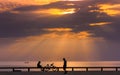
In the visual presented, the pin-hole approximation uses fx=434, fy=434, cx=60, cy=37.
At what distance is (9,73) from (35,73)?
7.15 feet

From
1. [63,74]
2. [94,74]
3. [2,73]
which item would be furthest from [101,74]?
[2,73]

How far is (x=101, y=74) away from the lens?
36312 millimetres

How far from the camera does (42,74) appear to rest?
37062 mm

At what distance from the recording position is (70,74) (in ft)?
120

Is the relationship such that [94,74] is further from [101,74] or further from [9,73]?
[9,73]

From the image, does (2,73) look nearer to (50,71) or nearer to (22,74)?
(22,74)

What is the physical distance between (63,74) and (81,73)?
61.3 inches

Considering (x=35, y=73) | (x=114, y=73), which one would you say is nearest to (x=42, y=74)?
(x=35, y=73)

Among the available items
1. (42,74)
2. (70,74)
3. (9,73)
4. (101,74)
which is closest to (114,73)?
(101,74)

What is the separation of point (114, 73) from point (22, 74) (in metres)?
7.71

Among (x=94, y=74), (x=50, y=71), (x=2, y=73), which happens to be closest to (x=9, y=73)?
(x=2, y=73)

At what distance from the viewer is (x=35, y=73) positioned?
3662 centimetres

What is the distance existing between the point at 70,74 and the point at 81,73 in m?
0.93

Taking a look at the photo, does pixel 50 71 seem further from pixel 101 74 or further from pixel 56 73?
pixel 101 74
